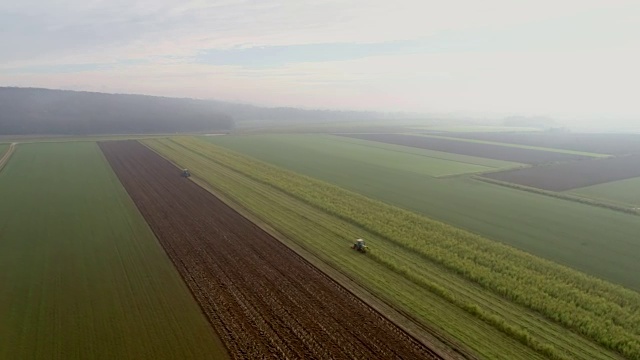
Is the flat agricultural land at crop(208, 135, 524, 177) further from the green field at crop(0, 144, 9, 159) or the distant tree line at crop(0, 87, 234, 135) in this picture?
the distant tree line at crop(0, 87, 234, 135)

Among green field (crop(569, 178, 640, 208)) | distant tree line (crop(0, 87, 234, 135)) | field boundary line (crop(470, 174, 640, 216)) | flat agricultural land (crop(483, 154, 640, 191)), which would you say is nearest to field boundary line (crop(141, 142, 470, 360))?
field boundary line (crop(470, 174, 640, 216))

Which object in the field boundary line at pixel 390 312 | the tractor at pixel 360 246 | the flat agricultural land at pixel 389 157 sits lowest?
the field boundary line at pixel 390 312

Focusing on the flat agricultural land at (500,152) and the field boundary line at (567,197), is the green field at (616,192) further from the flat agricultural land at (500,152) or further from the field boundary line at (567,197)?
the flat agricultural land at (500,152)

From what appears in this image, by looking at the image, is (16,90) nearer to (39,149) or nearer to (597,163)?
(39,149)

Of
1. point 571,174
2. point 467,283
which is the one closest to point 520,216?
point 467,283

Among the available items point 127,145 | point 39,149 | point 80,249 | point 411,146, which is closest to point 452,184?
point 80,249

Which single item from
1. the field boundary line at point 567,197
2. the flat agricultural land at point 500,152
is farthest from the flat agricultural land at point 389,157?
the field boundary line at point 567,197
